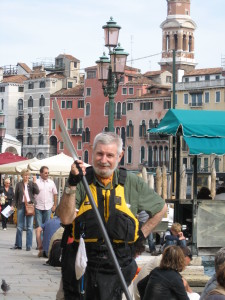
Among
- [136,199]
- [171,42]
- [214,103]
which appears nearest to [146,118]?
[214,103]

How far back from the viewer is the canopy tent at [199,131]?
13.0 m

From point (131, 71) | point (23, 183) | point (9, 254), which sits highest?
point (131, 71)

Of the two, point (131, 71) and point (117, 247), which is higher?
point (131, 71)

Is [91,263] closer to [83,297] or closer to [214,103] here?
[83,297]

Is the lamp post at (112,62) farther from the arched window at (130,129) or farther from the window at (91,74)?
the window at (91,74)

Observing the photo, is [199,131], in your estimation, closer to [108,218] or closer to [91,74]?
[108,218]

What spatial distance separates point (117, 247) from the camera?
16.3ft

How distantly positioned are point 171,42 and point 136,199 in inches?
4611

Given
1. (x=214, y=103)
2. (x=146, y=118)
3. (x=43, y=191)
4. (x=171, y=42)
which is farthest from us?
(x=171, y=42)

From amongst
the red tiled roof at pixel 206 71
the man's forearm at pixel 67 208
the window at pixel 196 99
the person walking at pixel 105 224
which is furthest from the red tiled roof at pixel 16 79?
the man's forearm at pixel 67 208

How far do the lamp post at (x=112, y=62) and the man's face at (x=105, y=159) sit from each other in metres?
13.3

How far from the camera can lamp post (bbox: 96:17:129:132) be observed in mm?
18797

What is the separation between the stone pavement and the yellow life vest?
487 cm

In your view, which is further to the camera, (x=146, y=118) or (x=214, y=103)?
(x=146, y=118)
